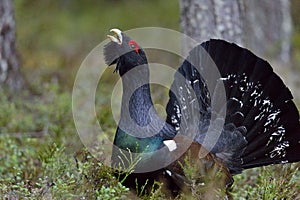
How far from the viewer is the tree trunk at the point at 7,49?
7.66m

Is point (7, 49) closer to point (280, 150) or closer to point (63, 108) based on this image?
point (63, 108)

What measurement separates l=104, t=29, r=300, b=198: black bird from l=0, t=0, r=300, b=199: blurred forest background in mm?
195

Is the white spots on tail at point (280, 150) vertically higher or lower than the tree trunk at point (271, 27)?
lower

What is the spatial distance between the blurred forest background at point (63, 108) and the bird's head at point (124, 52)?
786 millimetres

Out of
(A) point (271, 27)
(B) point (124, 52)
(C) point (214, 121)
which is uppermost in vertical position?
(A) point (271, 27)

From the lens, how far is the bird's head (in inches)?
178

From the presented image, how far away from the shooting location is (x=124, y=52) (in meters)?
4.53

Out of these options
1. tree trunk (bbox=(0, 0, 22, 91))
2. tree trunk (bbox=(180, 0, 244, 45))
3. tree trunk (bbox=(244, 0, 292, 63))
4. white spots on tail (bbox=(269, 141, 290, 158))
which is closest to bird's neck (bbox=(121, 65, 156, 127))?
white spots on tail (bbox=(269, 141, 290, 158))

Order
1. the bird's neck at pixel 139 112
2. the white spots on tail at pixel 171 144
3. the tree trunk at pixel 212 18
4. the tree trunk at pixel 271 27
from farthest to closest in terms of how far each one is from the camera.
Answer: the tree trunk at pixel 271 27 < the tree trunk at pixel 212 18 < the bird's neck at pixel 139 112 < the white spots on tail at pixel 171 144

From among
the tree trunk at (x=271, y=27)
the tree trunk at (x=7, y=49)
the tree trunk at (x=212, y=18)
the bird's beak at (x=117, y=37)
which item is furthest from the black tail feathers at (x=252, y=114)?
the tree trunk at (x=271, y=27)

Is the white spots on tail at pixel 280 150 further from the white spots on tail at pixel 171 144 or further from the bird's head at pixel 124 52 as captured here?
the bird's head at pixel 124 52

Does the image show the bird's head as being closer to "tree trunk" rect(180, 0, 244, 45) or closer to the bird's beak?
the bird's beak

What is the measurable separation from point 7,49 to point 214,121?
3947mm

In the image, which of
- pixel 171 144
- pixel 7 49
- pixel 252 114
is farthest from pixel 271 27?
pixel 171 144
